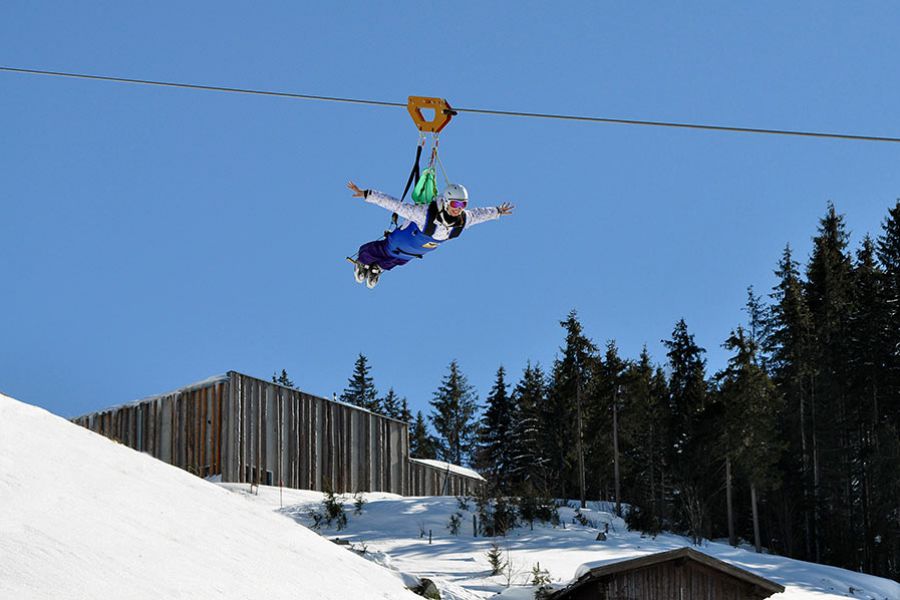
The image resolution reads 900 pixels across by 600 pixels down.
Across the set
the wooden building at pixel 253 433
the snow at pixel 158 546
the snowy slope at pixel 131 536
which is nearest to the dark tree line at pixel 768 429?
the wooden building at pixel 253 433

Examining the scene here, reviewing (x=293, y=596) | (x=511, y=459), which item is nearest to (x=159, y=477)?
(x=293, y=596)

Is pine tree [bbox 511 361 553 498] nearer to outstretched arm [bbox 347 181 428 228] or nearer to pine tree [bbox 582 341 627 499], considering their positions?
pine tree [bbox 582 341 627 499]

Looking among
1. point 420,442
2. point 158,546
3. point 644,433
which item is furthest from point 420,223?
point 420,442

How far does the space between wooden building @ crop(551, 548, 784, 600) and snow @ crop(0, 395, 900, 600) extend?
902 mm

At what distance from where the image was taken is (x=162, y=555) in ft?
44.7

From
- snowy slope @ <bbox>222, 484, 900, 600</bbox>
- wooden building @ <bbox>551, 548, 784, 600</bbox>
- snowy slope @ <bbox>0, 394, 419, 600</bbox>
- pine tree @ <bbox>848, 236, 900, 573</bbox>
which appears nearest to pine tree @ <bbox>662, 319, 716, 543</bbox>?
pine tree @ <bbox>848, 236, 900, 573</bbox>

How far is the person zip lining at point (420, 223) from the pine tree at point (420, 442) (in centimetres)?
5770

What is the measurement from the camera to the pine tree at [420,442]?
72.4m

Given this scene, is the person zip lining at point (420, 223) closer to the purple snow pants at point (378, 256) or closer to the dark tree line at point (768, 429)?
the purple snow pants at point (378, 256)

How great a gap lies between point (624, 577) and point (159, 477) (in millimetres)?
7824

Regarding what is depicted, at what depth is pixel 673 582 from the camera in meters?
20.1

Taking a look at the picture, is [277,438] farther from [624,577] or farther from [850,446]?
[850,446]

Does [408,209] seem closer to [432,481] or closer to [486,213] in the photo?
[486,213]

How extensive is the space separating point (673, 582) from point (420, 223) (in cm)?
1008
